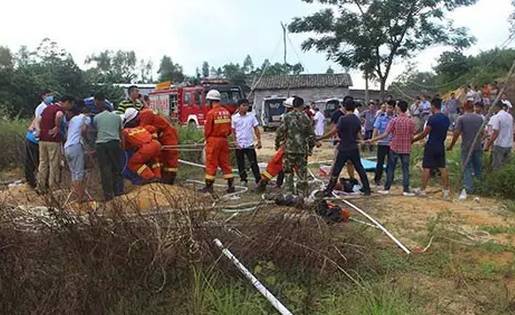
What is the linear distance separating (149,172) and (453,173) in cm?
570

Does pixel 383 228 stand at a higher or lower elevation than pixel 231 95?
lower

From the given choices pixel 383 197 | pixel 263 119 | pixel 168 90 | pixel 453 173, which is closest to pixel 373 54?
pixel 263 119

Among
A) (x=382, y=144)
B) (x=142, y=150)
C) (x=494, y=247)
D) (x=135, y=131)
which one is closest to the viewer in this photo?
(x=494, y=247)

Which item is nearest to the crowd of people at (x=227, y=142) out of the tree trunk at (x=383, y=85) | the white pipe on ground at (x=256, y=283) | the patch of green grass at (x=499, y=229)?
the patch of green grass at (x=499, y=229)

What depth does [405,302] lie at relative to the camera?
4.56 meters

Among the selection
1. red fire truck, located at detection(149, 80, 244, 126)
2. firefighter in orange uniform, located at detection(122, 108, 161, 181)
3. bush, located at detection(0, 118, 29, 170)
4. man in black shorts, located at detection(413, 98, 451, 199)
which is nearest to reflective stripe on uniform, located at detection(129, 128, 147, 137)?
firefighter in orange uniform, located at detection(122, 108, 161, 181)

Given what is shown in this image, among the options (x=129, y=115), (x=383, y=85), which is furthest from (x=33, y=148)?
(x=383, y=85)

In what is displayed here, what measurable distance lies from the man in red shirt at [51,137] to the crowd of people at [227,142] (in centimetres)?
1

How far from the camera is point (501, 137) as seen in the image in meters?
10.2

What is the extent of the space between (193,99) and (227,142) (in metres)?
16.0

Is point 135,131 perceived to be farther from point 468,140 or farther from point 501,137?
point 501,137

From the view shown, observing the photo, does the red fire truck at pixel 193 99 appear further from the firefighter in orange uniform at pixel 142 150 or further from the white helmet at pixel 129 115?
the firefighter in orange uniform at pixel 142 150

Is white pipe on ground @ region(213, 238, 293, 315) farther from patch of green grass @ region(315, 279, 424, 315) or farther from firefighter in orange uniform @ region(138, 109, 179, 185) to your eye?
firefighter in orange uniform @ region(138, 109, 179, 185)

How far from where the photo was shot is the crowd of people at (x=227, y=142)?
8453mm
